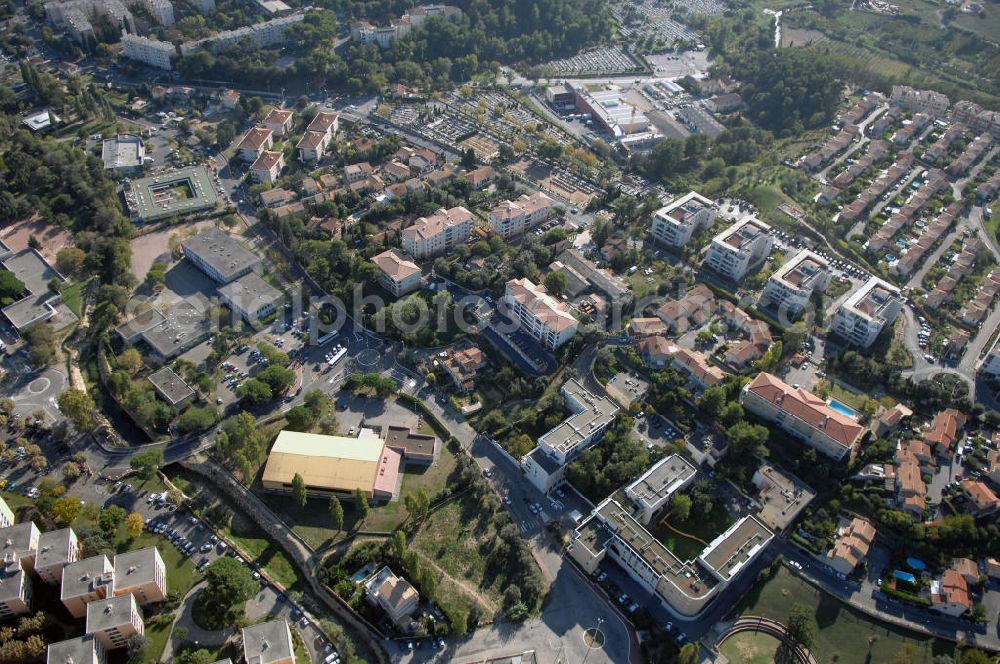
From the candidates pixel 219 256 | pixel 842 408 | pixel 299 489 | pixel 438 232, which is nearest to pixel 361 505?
pixel 299 489

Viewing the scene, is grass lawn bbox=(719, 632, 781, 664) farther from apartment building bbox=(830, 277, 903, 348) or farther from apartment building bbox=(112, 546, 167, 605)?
apartment building bbox=(112, 546, 167, 605)

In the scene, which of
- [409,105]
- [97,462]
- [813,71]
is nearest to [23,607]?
[97,462]

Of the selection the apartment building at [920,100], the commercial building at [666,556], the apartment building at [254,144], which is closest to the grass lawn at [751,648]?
the commercial building at [666,556]

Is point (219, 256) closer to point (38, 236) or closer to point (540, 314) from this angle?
point (38, 236)

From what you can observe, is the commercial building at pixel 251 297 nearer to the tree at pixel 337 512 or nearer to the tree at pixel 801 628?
the tree at pixel 337 512

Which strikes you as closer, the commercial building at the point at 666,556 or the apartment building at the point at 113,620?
the apartment building at the point at 113,620
